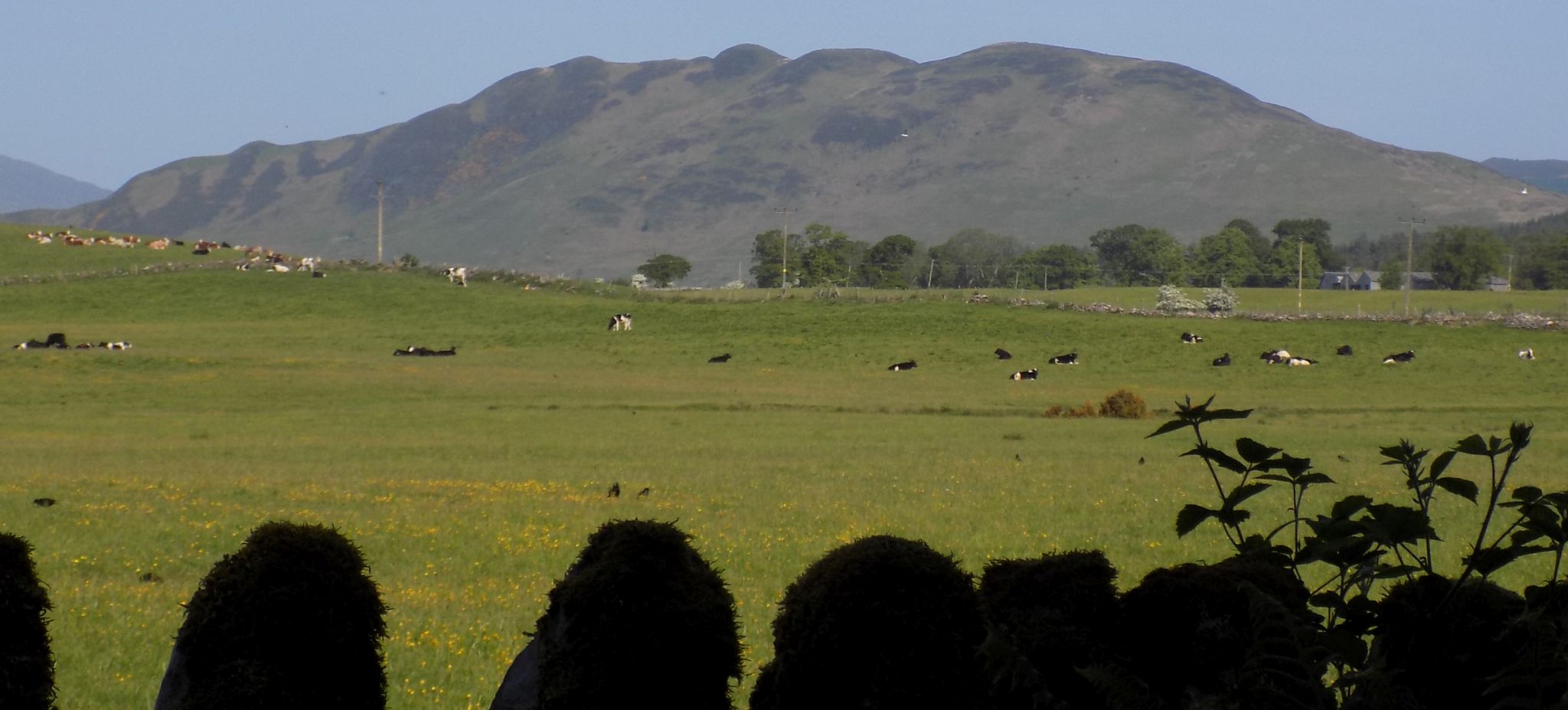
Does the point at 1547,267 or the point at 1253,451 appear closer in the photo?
the point at 1253,451

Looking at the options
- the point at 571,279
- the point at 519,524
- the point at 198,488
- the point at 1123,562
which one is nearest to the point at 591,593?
the point at 1123,562

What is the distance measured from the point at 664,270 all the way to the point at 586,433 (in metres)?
134

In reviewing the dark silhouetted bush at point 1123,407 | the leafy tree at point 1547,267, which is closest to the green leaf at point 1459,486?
the dark silhouetted bush at point 1123,407

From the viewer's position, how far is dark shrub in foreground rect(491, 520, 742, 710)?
4430mm

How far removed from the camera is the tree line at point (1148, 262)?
13712cm

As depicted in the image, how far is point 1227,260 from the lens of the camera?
14738cm

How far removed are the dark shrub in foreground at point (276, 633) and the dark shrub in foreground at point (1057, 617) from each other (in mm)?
2245

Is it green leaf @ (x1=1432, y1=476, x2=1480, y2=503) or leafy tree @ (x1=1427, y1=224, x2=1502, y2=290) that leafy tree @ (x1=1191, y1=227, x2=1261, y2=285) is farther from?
green leaf @ (x1=1432, y1=476, x2=1480, y2=503)

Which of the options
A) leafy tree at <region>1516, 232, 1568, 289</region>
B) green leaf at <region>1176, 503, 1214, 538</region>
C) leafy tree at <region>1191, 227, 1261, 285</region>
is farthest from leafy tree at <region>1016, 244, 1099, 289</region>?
green leaf at <region>1176, 503, 1214, 538</region>

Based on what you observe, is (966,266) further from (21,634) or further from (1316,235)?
(21,634)

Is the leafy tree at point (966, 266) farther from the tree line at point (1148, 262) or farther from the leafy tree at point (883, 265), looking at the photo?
the leafy tree at point (883, 265)

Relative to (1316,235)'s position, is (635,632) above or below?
below

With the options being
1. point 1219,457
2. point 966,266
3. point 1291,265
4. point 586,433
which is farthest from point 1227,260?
point 1219,457

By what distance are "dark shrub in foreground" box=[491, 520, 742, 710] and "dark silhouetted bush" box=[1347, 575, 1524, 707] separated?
2059 mm
